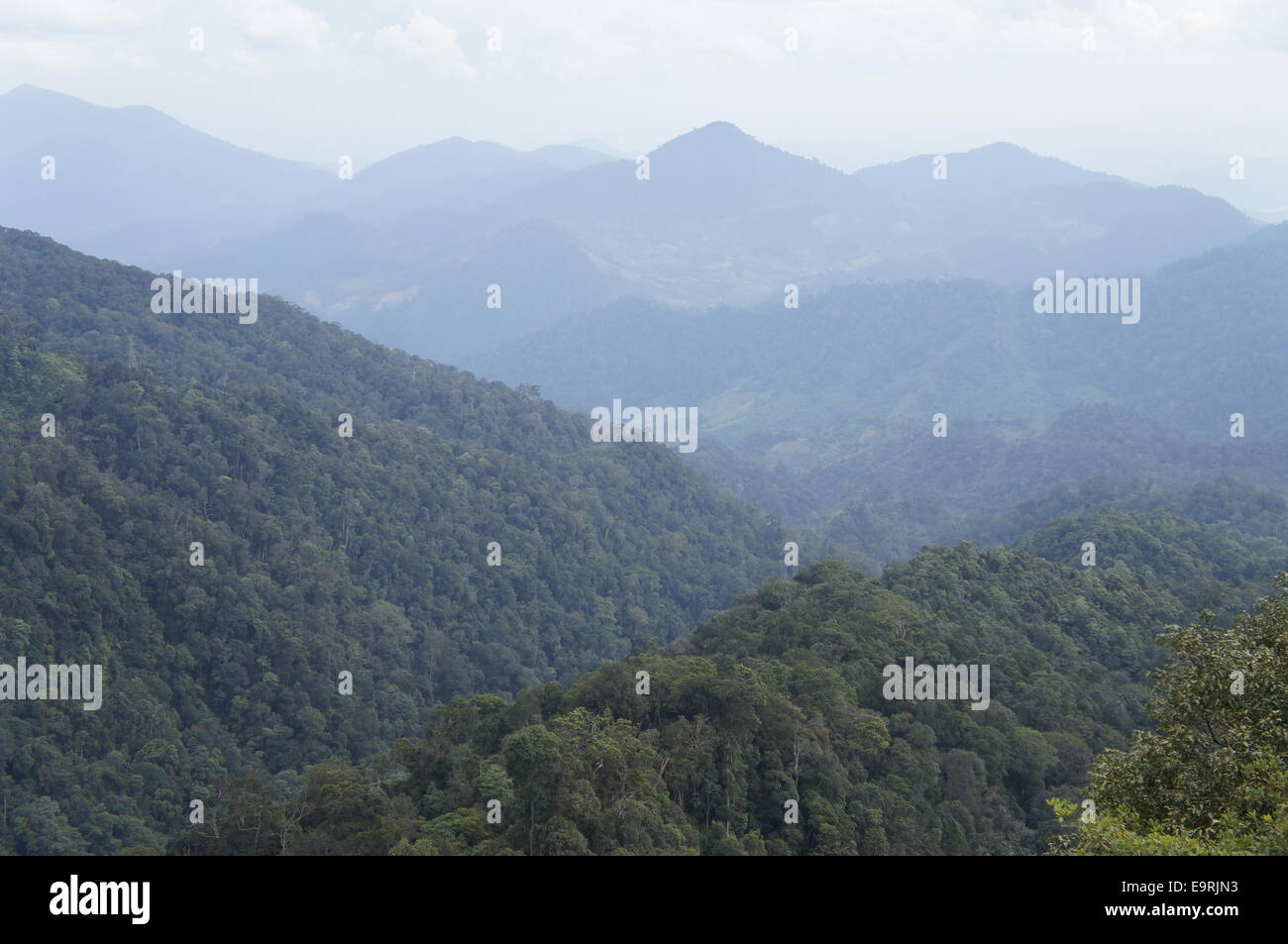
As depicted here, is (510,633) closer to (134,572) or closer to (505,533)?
(505,533)

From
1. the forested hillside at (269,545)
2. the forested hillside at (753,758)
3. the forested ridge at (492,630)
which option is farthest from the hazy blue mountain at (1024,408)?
the forested hillside at (753,758)

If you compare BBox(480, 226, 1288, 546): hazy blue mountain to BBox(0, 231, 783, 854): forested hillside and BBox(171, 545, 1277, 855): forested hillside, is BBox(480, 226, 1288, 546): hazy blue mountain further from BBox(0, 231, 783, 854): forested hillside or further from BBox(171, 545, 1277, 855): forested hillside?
BBox(171, 545, 1277, 855): forested hillside

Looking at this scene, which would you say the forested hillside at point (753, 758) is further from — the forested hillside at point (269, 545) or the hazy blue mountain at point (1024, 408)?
the hazy blue mountain at point (1024, 408)

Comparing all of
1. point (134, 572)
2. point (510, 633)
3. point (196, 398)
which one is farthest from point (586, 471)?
point (134, 572)

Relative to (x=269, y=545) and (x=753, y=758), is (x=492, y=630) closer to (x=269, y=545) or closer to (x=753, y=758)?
(x=269, y=545)

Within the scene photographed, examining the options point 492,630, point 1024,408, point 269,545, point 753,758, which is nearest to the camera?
point 753,758

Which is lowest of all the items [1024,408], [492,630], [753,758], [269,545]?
[753,758]

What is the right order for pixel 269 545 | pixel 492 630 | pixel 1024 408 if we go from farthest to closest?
pixel 1024 408 → pixel 492 630 → pixel 269 545

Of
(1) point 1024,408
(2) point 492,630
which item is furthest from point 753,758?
(1) point 1024,408
